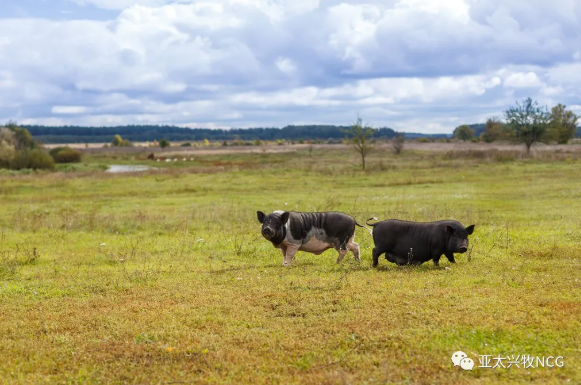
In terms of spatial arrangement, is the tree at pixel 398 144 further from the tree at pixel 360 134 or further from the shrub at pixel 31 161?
the shrub at pixel 31 161

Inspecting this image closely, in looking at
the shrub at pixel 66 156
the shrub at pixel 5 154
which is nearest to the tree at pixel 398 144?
the shrub at pixel 66 156

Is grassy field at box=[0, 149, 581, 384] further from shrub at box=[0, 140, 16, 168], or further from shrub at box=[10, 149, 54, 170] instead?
shrub at box=[0, 140, 16, 168]

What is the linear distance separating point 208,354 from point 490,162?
55.0 metres

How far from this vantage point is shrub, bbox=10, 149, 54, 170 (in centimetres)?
8070

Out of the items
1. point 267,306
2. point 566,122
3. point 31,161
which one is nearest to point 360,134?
point 31,161

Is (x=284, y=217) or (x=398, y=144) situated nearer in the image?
(x=284, y=217)

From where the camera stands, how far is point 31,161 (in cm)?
8075

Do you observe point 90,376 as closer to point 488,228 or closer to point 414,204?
point 488,228

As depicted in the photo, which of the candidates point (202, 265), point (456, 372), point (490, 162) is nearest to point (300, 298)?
point (456, 372)

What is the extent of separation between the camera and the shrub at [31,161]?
8070 centimetres

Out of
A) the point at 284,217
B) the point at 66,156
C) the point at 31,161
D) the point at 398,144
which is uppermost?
the point at 398,144

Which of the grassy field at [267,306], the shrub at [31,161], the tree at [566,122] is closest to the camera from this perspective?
the grassy field at [267,306]

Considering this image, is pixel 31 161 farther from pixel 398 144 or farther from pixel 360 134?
pixel 398 144

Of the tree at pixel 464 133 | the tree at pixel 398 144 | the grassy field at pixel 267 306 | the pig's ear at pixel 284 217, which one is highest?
the tree at pixel 464 133
